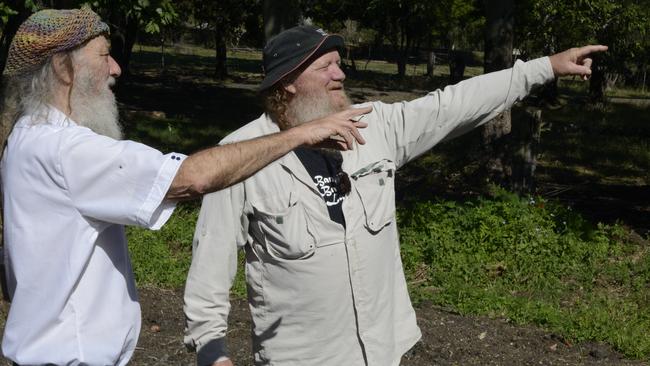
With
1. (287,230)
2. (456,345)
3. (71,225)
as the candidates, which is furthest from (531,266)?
(71,225)

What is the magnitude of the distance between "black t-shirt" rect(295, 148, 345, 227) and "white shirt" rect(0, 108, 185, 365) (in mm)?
959

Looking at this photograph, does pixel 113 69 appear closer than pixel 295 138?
No

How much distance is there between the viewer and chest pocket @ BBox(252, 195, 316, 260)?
339 cm

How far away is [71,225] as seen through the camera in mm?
2566

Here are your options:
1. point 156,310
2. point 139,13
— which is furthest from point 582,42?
point 156,310

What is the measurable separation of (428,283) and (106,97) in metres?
5.16

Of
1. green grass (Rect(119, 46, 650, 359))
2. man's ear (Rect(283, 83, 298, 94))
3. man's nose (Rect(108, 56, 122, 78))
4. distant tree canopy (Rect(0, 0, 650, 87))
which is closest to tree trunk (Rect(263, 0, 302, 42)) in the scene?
distant tree canopy (Rect(0, 0, 650, 87))

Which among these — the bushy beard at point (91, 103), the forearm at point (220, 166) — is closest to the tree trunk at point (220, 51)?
the bushy beard at point (91, 103)

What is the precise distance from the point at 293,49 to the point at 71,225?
53.7 inches

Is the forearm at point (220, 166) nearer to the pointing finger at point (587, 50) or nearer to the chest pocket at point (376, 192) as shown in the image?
the chest pocket at point (376, 192)

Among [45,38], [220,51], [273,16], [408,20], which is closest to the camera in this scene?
[45,38]

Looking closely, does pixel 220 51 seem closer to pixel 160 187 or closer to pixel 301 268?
pixel 301 268

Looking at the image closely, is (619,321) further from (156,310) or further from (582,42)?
(582,42)

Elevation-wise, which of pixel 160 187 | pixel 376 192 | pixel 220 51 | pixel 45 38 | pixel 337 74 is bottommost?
pixel 220 51
